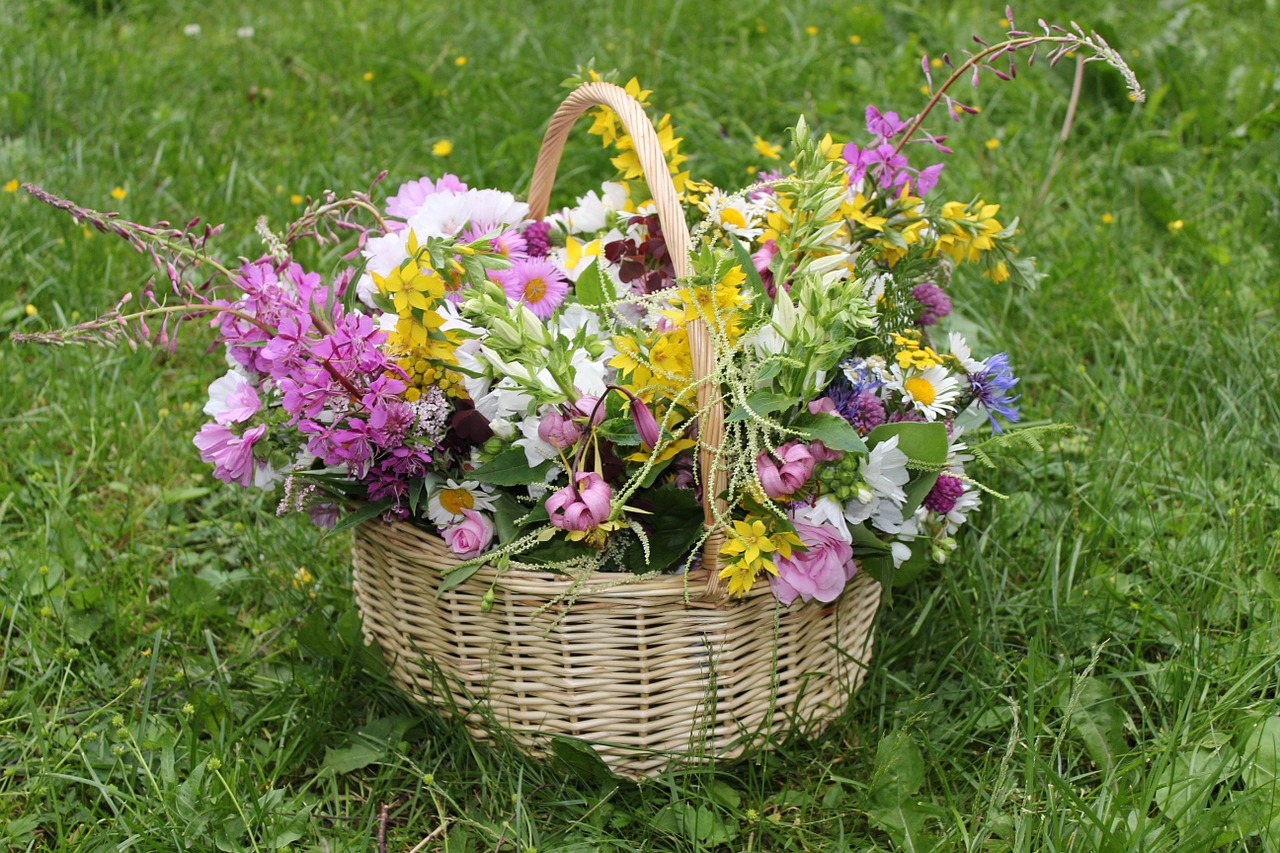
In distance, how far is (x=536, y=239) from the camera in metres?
1.58

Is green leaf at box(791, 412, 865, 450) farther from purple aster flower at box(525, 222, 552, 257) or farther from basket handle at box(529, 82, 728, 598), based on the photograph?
purple aster flower at box(525, 222, 552, 257)

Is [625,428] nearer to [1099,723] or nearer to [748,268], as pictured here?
[748,268]

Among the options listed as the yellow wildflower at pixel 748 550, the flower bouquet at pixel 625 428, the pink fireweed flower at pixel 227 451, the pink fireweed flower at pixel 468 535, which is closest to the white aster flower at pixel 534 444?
the flower bouquet at pixel 625 428

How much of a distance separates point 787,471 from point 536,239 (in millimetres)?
549

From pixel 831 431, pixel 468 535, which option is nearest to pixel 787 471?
pixel 831 431

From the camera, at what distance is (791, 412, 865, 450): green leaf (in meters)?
1.21

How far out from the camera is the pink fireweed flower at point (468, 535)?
4.38 ft

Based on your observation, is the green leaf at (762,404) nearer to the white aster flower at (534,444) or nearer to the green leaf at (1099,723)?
the white aster flower at (534,444)

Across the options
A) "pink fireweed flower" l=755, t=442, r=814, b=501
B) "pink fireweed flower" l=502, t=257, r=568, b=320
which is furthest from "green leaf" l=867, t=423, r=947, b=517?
"pink fireweed flower" l=502, t=257, r=568, b=320

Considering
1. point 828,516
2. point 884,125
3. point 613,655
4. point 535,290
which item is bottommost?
point 613,655

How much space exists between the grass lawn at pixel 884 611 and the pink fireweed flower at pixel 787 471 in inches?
14.4

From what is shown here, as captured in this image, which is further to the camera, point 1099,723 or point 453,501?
point 1099,723

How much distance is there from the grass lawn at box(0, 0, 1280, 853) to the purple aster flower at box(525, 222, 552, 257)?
0.56 m

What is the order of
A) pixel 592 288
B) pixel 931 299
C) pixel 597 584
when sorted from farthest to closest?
1. pixel 931 299
2. pixel 592 288
3. pixel 597 584
